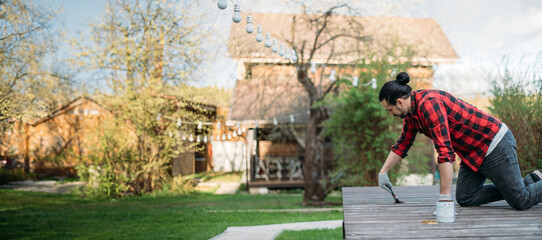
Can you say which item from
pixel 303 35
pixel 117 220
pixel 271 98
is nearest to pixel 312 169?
pixel 303 35

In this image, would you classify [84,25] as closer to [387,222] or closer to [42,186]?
[42,186]

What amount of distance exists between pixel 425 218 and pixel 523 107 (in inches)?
197

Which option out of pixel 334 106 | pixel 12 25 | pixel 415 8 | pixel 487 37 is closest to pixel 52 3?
pixel 12 25

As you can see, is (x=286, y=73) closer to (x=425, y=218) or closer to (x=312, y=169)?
(x=312, y=169)

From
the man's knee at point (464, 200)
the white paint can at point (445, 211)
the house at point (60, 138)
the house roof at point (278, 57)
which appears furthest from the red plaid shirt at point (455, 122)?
the house at point (60, 138)

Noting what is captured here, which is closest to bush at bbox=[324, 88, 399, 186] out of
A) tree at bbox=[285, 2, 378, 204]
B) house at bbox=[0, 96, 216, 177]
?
tree at bbox=[285, 2, 378, 204]

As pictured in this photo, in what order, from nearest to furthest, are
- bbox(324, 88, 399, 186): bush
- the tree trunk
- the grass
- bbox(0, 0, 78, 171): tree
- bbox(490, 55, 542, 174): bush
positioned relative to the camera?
the grass → bbox(490, 55, 542, 174): bush → bbox(0, 0, 78, 171): tree → bbox(324, 88, 399, 186): bush → the tree trunk

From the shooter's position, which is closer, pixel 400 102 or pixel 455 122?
pixel 400 102

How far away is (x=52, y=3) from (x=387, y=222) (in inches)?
337

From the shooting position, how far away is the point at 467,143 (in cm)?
311

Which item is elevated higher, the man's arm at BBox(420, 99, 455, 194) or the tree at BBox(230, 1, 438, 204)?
the tree at BBox(230, 1, 438, 204)

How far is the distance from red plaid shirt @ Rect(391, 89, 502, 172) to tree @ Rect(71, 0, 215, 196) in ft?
33.6

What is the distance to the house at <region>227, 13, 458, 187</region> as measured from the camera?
37.7ft

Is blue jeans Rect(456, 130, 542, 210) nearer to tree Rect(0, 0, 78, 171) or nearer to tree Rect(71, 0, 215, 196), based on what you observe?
tree Rect(0, 0, 78, 171)
